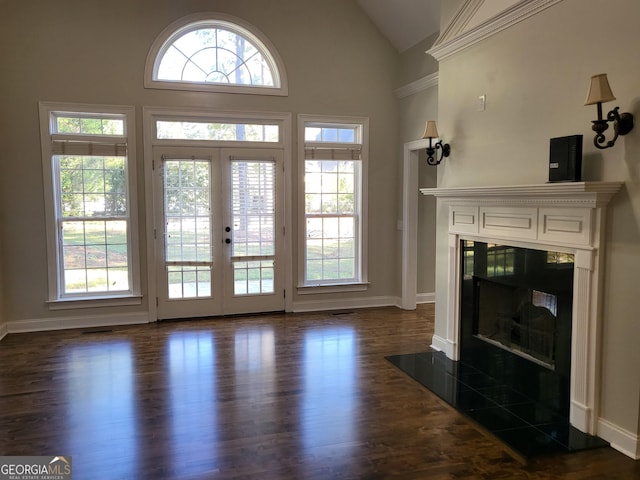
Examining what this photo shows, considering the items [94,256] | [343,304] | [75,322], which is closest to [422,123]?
[343,304]

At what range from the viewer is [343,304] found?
20.0ft

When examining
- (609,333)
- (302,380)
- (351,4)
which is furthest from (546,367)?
(351,4)

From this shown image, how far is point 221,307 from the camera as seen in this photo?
5672mm

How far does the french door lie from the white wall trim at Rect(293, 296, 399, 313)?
1.43 ft

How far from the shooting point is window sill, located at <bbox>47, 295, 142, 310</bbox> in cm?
514

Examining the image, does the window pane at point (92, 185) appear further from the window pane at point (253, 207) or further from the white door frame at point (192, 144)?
the window pane at point (253, 207)

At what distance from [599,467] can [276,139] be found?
444cm

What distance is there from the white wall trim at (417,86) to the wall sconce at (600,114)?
2.75m

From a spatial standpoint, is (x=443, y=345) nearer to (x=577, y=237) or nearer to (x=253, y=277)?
(x=577, y=237)

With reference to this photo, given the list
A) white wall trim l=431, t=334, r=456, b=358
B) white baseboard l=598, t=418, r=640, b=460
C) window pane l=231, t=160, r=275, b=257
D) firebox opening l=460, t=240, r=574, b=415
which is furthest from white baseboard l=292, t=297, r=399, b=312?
white baseboard l=598, t=418, r=640, b=460

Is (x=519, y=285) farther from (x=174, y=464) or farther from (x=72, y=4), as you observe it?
(x=72, y=4)

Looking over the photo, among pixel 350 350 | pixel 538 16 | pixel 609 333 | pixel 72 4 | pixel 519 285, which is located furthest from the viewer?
pixel 72 4

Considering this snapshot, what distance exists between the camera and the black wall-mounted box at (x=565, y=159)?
9.04 ft

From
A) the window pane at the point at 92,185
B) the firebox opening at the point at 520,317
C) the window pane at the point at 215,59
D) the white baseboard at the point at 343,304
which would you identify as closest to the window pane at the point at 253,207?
the white baseboard at the point at 343,304
